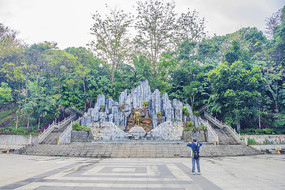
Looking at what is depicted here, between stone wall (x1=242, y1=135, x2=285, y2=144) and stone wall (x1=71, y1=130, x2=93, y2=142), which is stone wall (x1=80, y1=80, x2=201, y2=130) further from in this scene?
stone wall (x1=242, y1=135, x2=285, y2=144)

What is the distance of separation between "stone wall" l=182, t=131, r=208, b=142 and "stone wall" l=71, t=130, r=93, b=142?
955 centimetres

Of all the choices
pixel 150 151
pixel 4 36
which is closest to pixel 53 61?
pixel 4 36

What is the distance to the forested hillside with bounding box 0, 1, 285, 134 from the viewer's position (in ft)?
69.6

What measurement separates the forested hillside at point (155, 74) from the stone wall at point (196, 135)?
13.5 feet

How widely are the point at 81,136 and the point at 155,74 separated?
52.7 ft

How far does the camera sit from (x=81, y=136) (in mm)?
19391

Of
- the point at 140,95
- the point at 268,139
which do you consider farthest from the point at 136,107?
the point at 268,139

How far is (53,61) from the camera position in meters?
25.5

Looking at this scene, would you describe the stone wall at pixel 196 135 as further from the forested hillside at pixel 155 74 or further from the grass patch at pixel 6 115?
the grass patch at pixel 6 115

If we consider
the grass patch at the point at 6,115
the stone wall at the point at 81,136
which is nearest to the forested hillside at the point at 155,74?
the grass patch at the point at 6,115

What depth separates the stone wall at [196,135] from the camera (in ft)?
61.8

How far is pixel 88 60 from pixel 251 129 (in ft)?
84.0

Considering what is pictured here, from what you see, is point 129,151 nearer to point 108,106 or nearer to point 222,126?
point 108,106

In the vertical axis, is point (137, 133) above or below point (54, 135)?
above
